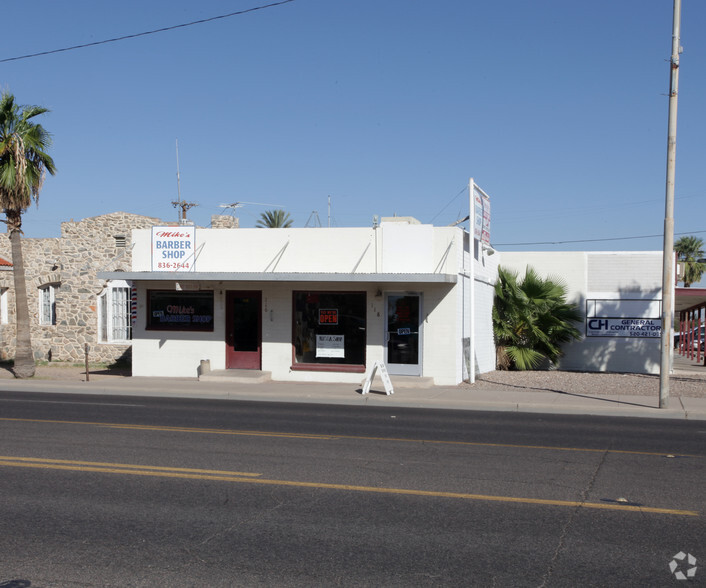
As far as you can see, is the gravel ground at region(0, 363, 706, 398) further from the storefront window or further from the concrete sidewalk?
the storefront window

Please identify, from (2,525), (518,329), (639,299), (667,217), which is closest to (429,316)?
(518,329)

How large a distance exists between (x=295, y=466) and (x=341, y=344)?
12135 millimetres

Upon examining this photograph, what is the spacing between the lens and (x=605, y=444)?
11.4m

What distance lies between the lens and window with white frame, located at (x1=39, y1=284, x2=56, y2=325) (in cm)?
2900

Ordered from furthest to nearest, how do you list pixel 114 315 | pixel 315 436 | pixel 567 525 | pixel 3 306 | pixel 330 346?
1. pixel 3 306
2. pixel 114 315
3. pixel 330 346
4. pixel 315 436
5. pixel 567 525

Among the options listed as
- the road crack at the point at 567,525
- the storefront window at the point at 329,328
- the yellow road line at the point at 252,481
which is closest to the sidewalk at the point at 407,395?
the storefront window at the point at 329,328

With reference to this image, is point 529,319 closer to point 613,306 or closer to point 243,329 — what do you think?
point 613,306

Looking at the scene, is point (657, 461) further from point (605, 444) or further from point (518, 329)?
point (518, 329)

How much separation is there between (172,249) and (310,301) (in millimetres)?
4442

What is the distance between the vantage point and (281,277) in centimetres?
2030

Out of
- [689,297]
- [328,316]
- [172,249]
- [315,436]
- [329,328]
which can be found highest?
[172,249]

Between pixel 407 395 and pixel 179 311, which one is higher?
pixel 179 311

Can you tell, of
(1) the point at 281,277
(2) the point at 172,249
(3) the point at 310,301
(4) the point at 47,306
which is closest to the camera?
(1) the point at 281,277

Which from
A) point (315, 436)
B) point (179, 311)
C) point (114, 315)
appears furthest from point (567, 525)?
point (114, 315)
